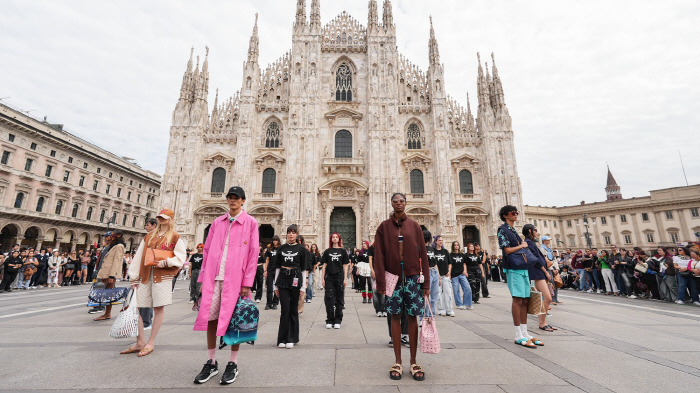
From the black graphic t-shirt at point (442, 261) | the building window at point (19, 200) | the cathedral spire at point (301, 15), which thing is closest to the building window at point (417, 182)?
the cathedral spire at point (301, 15)

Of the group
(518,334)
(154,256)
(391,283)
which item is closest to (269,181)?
(154,256)

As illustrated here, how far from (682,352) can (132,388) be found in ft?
21.9

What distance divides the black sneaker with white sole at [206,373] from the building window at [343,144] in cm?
2302

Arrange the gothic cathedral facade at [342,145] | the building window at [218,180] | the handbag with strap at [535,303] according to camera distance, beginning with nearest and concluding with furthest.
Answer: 1. the handbag with strap at [535,303]
2. the gothic cathedral facade at [342,145]
3. the building window at [218,180]

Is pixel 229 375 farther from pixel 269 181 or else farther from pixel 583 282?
pixel 269 181

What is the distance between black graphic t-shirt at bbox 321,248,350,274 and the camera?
6.73 m

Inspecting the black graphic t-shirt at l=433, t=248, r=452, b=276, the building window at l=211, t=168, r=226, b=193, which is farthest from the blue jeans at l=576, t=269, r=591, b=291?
the building window at l=211, t=168, r=226, b=193

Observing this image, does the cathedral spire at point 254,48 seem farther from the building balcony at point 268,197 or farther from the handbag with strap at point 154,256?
the handbag with strap at point 154,256

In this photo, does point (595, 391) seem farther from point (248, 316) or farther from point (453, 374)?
point (248, 316)

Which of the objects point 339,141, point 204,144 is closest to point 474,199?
point 339,141

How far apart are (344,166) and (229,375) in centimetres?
2210

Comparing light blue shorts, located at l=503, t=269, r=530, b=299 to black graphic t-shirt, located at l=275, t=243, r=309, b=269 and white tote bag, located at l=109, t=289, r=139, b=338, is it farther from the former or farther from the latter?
white tote bag, located at l=109, t=289, r=139, b=338

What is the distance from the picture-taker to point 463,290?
8344 mm

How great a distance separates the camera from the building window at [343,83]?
27.0 meters
